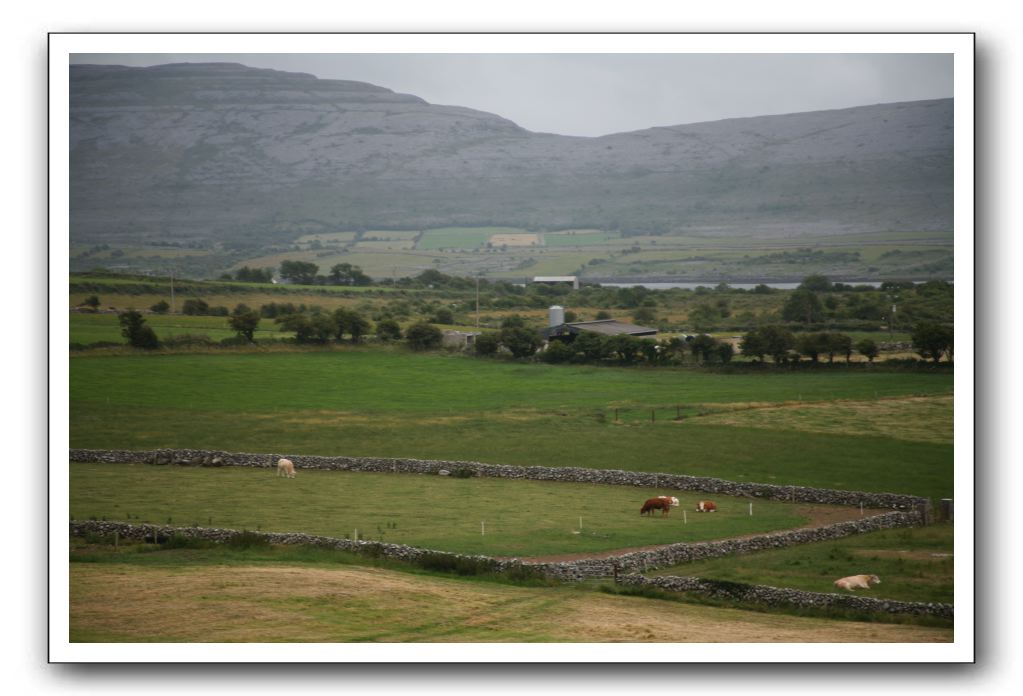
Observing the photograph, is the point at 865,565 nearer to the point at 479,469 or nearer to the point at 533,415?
the point at 479,469

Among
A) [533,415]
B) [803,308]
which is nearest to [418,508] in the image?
[533,415]

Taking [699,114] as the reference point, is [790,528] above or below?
below

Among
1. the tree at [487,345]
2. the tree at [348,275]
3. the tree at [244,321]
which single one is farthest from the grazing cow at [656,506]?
the tree at [348,275]

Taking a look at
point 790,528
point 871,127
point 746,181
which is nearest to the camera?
point 790,528

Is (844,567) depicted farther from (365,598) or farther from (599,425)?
(599,425)

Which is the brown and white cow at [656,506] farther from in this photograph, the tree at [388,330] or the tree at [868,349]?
the tree at [388,330]

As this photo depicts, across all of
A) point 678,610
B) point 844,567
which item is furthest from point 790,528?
point 678,610
